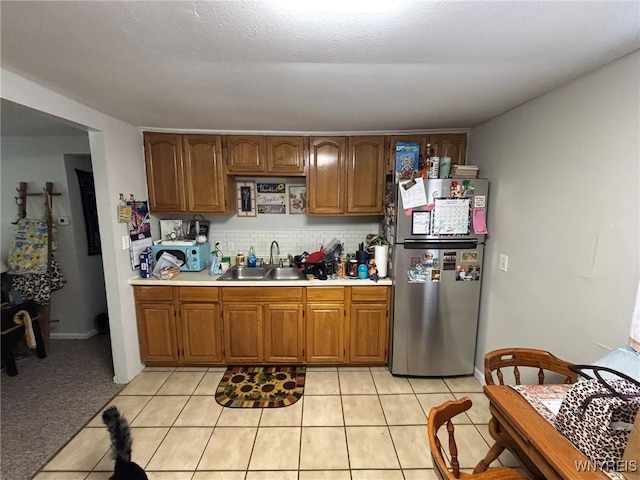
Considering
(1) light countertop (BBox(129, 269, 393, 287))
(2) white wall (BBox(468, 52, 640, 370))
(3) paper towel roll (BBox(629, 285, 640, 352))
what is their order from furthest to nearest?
1. (1) light countertop (BBox(129, 269, 393, 287))
2. (2) white wall (BBox(468, 52, 640, 370))
3. (3) paper towel roll (BBox(629, 285, 640, 352))

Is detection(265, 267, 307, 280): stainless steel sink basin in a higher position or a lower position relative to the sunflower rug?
higher

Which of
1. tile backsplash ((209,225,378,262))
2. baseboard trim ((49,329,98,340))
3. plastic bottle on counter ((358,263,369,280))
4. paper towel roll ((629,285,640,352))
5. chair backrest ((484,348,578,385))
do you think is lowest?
baseboard trim ((49,329,98,340))

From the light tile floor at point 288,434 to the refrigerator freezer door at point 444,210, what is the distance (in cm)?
135

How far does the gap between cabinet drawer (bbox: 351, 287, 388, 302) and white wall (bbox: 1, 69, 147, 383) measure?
204cm

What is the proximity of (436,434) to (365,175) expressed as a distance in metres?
2.26

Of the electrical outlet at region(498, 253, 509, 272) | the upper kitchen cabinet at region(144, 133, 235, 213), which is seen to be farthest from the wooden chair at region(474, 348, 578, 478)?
the upper kitchen cabinet at region(144, 133, 235, 213)

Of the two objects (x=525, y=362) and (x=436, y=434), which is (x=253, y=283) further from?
(x=525, y=362)

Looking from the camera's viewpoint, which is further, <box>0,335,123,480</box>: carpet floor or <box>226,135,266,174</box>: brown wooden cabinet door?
<box>226,135,266,174</box>: brown wooden cabinet door

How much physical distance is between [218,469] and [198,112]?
2449mm

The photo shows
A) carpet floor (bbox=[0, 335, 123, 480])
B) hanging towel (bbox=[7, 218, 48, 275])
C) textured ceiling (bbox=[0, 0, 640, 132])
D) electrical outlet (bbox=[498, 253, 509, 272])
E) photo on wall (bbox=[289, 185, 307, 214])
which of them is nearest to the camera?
textured ceiling (bbox=[0, 0, 640, 132])

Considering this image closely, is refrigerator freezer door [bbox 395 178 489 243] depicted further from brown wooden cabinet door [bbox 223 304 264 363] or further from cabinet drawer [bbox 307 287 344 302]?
brown wooden cabinet door [bbox 223 304 264 363]

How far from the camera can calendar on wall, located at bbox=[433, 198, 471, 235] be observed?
2273 millimetres

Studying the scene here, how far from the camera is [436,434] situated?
94 centimetres

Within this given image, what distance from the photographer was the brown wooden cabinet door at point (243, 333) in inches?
102
